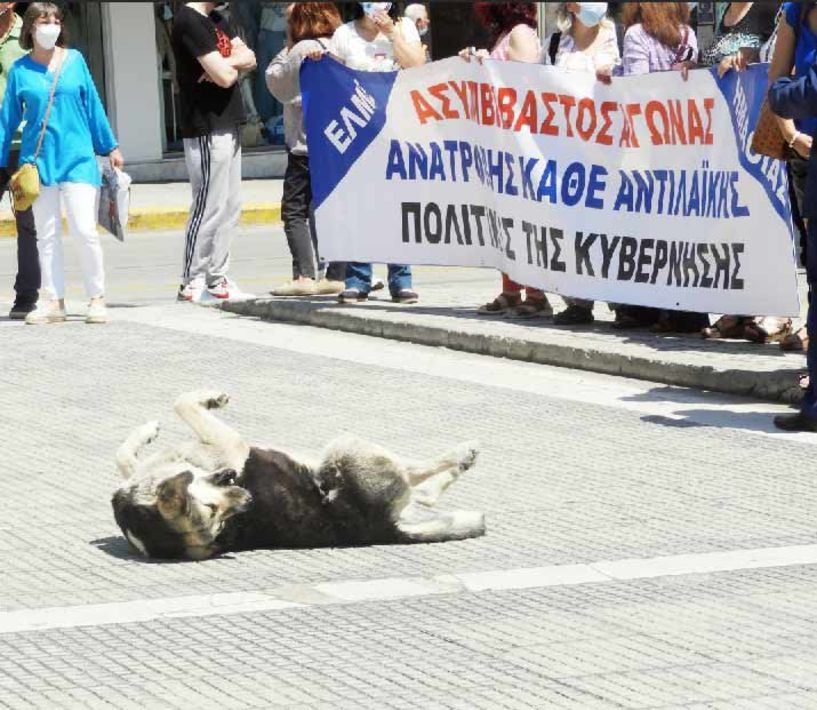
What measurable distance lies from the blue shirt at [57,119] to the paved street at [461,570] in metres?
2.35

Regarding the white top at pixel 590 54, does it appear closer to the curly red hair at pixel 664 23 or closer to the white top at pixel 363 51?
the curly red hair at pixel 664 23

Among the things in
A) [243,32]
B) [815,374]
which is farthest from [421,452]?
[243,32]

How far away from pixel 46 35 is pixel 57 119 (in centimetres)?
54

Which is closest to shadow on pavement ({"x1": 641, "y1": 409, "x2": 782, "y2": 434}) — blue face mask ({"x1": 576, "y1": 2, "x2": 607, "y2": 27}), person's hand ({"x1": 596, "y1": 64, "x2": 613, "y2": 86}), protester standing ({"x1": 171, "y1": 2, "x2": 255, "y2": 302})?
person's hand ({"x1": 596, "y1": 64, "x2": 613, "y2": 86})

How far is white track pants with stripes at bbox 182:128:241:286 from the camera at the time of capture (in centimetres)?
1362

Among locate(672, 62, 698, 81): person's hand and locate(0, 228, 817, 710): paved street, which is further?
locate(672, 62, 698, 81): person's hand

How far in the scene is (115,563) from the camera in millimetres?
6523

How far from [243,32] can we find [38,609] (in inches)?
844

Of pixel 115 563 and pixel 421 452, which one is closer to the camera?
pixel 115 563

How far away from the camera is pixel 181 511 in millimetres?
6316

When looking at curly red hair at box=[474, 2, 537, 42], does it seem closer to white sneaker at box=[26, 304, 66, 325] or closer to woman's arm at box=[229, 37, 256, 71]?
woman's arm at box=[229, 37, 256, 71]

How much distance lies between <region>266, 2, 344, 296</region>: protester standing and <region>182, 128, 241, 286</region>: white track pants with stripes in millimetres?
380

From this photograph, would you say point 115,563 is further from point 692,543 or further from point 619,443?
point 619,443

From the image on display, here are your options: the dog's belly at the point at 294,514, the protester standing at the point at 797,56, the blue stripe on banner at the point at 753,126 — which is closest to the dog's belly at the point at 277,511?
the dog's belly at the point at 294,514
